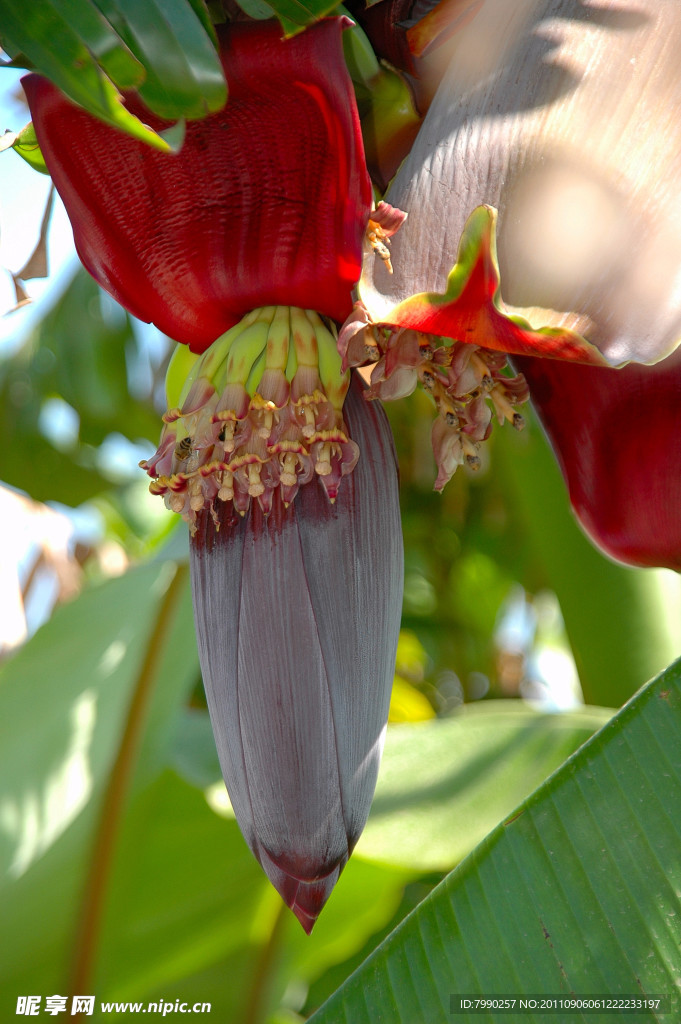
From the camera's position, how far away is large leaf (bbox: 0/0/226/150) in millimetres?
236

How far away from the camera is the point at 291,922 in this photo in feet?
2.29

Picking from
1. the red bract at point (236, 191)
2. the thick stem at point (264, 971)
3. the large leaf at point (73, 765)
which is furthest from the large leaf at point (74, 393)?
the red bract at point (236, 191)

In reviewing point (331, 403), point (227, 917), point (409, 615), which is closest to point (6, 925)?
point (227, 917)

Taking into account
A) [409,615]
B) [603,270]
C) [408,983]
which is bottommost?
[409,615]

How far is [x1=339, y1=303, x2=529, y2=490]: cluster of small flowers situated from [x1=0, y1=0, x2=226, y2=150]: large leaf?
77 mm

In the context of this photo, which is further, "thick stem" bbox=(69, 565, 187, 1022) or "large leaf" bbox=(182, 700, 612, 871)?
"thick stem" bbox=(69, 565, 187, 1022)

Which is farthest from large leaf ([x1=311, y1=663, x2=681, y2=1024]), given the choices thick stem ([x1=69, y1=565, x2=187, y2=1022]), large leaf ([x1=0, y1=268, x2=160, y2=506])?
large leaf ([x1=0, y1=268, x2=160, y2=506])

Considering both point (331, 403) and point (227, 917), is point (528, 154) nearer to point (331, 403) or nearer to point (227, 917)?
point (331, 403)

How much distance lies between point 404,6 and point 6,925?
2.17ft

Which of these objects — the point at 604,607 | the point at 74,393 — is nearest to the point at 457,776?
the point at 604,607

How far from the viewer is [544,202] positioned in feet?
0.79

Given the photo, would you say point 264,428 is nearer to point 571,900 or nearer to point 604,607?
point 571,900

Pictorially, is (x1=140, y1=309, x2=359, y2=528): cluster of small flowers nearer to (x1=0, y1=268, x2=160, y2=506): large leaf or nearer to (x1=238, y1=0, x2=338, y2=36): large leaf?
(x1=238, y1=0, x2=338, y2=36): large leaf

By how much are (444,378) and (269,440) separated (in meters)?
0.06
